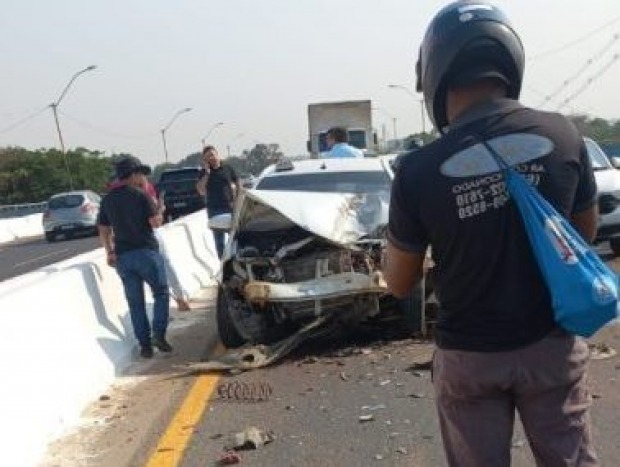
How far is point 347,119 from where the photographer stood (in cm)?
3800

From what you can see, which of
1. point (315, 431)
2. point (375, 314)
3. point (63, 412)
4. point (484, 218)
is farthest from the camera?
point (375, 314)

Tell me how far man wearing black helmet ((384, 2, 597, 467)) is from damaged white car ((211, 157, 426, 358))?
5.76m

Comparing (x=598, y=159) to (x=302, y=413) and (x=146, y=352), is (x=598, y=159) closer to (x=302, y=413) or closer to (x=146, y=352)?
(x=146, y=352)

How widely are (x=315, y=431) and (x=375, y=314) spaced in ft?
9.17

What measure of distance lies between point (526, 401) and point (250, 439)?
3.49m

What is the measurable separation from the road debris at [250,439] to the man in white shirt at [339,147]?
285 inches

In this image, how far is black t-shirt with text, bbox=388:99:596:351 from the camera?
8.05ft

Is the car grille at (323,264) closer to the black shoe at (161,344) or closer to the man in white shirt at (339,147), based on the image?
the black shoe at (161,344)

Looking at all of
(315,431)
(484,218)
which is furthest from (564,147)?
(315,431)

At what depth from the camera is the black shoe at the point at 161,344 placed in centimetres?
916

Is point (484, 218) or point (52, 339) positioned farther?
point (52, 339)

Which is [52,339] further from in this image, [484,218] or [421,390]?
[484,218]

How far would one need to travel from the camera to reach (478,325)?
250cm

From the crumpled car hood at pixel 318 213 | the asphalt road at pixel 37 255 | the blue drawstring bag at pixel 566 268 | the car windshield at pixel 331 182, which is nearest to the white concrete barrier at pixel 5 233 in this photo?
the asphalt road at pixel 37 255
